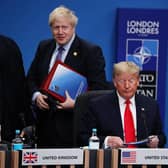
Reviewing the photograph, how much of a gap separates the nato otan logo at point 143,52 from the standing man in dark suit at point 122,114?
2.09 m

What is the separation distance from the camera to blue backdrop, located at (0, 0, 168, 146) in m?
5.70

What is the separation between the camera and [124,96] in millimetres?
3619

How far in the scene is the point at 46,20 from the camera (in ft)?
18.8

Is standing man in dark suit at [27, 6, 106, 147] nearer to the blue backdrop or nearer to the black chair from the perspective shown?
the black chair

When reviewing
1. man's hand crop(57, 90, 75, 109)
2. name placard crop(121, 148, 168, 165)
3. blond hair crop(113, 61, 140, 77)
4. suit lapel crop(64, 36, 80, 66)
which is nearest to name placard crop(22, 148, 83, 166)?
name placard crop(121, 148, 168, 165)

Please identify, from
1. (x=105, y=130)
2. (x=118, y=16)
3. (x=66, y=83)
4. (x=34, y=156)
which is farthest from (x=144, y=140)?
(x=118, y=16)

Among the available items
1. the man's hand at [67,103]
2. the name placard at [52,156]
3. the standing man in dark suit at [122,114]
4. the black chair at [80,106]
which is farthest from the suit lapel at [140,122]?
the name placard at [52,156]

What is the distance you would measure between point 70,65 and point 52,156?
1254mm

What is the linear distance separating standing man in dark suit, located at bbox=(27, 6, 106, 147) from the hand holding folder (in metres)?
0.05

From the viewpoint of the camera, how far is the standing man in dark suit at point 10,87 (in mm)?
3803

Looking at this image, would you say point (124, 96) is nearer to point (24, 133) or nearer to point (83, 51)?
point (83, 51)

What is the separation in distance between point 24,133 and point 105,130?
64 centimetres

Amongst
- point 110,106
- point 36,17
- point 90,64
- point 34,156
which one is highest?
point 36,17

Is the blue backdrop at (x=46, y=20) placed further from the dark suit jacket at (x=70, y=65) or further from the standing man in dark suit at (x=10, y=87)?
the standing man in dark suit at (x=10, y=87)
